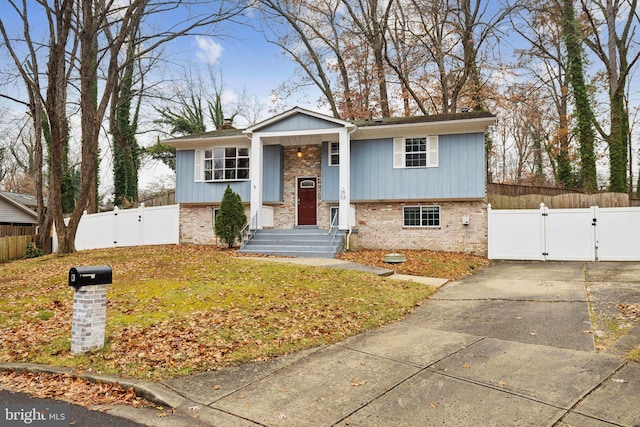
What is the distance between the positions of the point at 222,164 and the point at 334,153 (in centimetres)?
489

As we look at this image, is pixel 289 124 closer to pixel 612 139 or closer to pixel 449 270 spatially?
pixel 449 270

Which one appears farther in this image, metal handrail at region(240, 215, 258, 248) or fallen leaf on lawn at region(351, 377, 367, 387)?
metal handrail at region(240, 215, 258, 248)

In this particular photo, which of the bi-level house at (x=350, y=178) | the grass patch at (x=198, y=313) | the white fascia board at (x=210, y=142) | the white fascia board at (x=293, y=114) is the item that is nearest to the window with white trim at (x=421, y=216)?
the bi-level house at (x=350, y=178)

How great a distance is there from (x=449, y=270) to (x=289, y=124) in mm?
8214

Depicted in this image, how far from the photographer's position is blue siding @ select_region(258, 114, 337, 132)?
15.9 meters

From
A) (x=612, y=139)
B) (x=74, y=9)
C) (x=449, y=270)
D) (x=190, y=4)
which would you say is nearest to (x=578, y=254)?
(x=449, y=270)

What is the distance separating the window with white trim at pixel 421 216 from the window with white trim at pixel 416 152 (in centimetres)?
162

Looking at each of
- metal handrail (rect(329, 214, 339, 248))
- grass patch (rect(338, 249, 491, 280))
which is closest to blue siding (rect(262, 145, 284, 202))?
metal handrail (rect(329, 214, 339, 248))

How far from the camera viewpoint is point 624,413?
3.43 meters

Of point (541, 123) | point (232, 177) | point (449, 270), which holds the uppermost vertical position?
point (541, 123)

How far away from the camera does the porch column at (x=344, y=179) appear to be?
1546 cm

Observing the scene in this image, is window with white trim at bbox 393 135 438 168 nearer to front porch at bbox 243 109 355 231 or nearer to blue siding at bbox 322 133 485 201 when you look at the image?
blue siding at bbox 322 133 485 201

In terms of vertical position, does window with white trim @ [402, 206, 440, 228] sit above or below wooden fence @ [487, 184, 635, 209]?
below

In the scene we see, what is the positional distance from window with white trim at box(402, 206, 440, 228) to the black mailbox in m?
12.4
